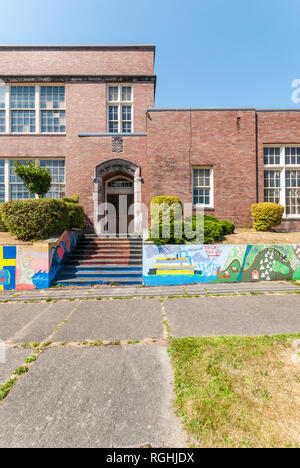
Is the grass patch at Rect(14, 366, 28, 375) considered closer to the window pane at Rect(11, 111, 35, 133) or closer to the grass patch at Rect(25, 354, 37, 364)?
the grass patch at Rect(25, 354, 37, 364)

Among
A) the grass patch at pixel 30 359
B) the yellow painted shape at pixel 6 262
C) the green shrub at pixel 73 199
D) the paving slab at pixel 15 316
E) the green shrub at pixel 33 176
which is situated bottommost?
the grass patch at pixel 30 359

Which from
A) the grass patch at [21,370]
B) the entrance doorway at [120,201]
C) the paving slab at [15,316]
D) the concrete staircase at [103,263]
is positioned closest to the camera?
the grass patch at [21,370]

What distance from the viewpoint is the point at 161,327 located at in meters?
4.31

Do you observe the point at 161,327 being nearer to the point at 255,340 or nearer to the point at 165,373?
the point at 165,373

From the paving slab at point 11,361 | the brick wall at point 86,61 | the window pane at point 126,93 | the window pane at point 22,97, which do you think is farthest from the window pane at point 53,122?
the paving slab at point 11,361

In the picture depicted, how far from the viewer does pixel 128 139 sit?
1300 cm

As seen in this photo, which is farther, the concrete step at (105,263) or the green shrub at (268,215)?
the green shrub at (268,215)

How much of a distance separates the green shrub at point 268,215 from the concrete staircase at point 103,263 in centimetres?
671

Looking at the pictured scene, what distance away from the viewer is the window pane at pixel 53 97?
14508 millimetres

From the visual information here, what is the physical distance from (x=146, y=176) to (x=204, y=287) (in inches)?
319

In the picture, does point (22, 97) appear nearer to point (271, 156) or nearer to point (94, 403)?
point (271, 156)

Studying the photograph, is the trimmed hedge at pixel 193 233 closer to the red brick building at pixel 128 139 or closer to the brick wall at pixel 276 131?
the red brick building at pixel 128 139

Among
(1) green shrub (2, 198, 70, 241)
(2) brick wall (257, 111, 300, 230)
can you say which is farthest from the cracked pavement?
(2) brick wall (257, 111, 300, 230)
